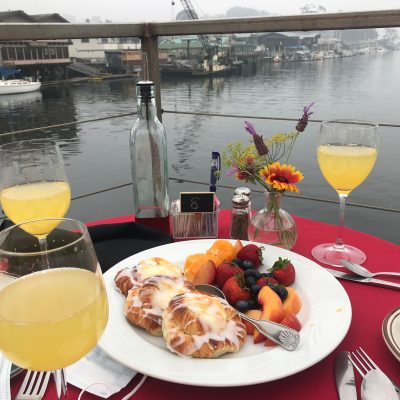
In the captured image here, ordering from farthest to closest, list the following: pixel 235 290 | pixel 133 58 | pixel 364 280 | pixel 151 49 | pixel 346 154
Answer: pixel 133 58, pixel 151 49, pixel 346 154, pixel 364 280, pixel 235 290

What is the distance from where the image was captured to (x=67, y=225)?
1.79 feet

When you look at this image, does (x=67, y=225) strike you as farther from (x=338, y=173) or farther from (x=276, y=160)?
(x=338, y=173)

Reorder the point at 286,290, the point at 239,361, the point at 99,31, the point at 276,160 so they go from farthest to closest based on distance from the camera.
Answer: the point at 99,31 → the point at 276,160 → the point at 286,290 → the point at 239,361

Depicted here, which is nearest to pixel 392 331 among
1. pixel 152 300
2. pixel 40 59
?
pixel 152 300

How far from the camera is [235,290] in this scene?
30.9 inches

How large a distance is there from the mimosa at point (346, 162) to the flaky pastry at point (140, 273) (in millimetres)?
483

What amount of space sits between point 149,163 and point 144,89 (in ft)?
0.67

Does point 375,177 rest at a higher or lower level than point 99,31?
lower

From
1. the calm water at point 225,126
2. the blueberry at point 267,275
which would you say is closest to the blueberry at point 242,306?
the blueberry at point 267,275

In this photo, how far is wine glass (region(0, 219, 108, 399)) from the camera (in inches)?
18.4

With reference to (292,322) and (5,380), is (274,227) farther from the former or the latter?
(5,380)

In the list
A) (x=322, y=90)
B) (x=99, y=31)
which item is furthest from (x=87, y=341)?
(x=322, y=90)

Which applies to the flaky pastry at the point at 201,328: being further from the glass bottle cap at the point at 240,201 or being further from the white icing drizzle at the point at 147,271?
the glass bottle cap at the point at 240,201

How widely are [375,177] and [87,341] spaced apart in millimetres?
12593
